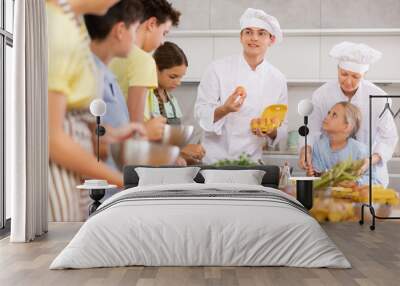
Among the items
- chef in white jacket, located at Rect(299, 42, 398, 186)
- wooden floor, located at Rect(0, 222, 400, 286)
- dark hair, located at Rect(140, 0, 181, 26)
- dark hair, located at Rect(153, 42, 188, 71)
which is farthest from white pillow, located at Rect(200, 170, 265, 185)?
dark hair, located at Rect(140, 0, 181, 26)

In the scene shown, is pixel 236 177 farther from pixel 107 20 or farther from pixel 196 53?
pixel 107 20

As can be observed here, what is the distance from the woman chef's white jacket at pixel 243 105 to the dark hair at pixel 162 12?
0.74 m

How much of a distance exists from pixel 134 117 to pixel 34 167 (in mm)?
1579

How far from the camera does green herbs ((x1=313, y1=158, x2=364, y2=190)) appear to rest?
24.3ft

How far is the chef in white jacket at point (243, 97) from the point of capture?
24.4 ft

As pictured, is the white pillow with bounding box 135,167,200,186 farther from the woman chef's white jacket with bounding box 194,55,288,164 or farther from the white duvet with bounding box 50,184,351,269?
the white duvet with bounding box 50,184,351,269

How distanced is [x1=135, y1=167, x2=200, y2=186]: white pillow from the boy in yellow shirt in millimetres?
615

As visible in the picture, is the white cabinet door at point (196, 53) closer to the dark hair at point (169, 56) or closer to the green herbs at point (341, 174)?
the dark hair at point (169, 56)

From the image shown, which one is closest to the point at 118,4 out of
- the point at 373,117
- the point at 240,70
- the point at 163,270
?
the point at 240,70

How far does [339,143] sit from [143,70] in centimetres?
253

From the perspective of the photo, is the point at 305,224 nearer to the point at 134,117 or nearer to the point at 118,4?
the point at 134,117

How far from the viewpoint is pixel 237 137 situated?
745 centimetres

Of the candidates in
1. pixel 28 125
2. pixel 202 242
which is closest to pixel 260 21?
pixel 28 125

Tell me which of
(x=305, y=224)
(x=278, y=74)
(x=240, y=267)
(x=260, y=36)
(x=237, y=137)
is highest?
(x=260, y=36)
